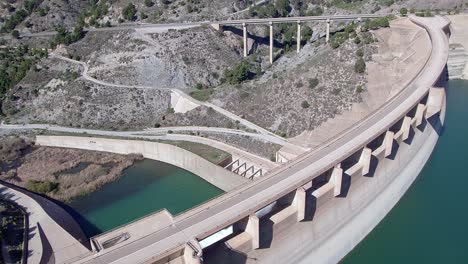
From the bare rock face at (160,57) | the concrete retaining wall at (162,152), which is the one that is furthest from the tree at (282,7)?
the concrete retaining wall at (162,152)

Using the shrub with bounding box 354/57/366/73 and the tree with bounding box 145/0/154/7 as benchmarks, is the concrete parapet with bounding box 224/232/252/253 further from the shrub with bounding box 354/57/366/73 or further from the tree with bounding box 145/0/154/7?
the tree with bounding box 145/0/154/7

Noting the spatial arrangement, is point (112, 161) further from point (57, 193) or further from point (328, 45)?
point (328, 45)

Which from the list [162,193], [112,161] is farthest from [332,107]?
[112,161]

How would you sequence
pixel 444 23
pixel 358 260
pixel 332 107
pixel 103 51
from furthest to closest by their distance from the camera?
pixel 103 51
pixel 444 23
pixel 332 107
pixel 358 260

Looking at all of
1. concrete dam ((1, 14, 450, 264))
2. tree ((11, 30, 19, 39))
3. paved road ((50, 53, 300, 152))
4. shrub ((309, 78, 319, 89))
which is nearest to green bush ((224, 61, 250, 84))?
paved road ((50, 53, 300, 152))

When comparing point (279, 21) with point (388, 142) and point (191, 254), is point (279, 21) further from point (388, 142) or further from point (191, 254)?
point (191, 254)

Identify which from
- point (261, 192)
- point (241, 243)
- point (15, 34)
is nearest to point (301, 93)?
point (261, 192)
